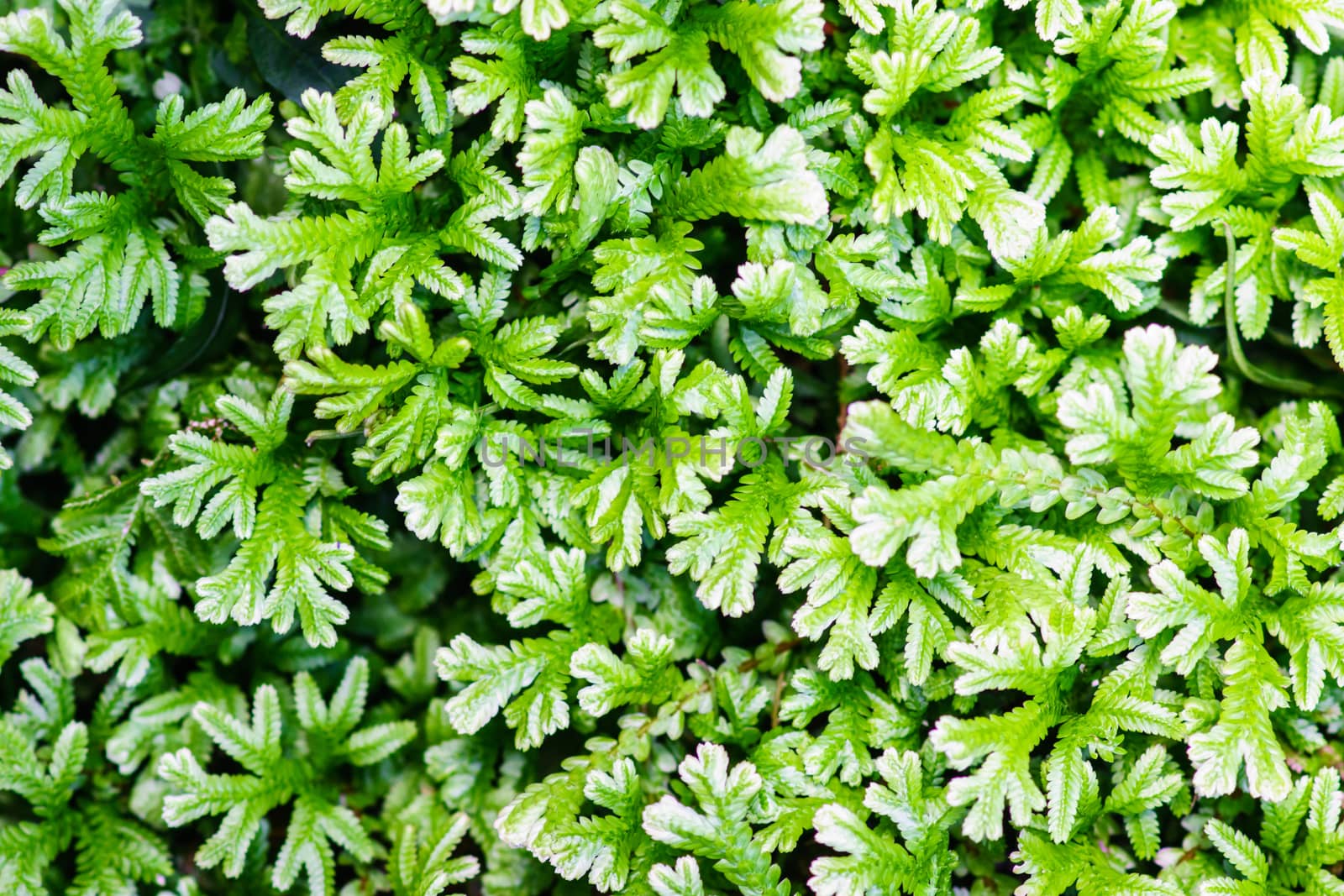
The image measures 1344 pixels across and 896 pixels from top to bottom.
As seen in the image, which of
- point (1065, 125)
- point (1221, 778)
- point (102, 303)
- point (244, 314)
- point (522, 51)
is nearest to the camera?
point (1221, 778)

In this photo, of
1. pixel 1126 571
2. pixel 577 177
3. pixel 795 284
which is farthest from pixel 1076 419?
pixel 577 177

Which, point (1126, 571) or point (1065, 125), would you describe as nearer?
point (1126, 571)

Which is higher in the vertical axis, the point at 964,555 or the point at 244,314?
the point at 244,314

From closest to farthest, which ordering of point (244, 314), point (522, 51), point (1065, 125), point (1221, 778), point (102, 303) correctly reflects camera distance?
point (1221, 778) < point (522, 51) < point (102, 303) < point (1065, 125) < point (244, 314)

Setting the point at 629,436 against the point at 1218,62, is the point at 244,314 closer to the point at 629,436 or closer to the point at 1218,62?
the point at 629,436

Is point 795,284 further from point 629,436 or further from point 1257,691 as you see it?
point 1257,691

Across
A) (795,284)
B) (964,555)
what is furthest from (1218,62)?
(964,555)

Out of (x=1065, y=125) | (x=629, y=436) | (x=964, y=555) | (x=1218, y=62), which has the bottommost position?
(x=964, y=555)
